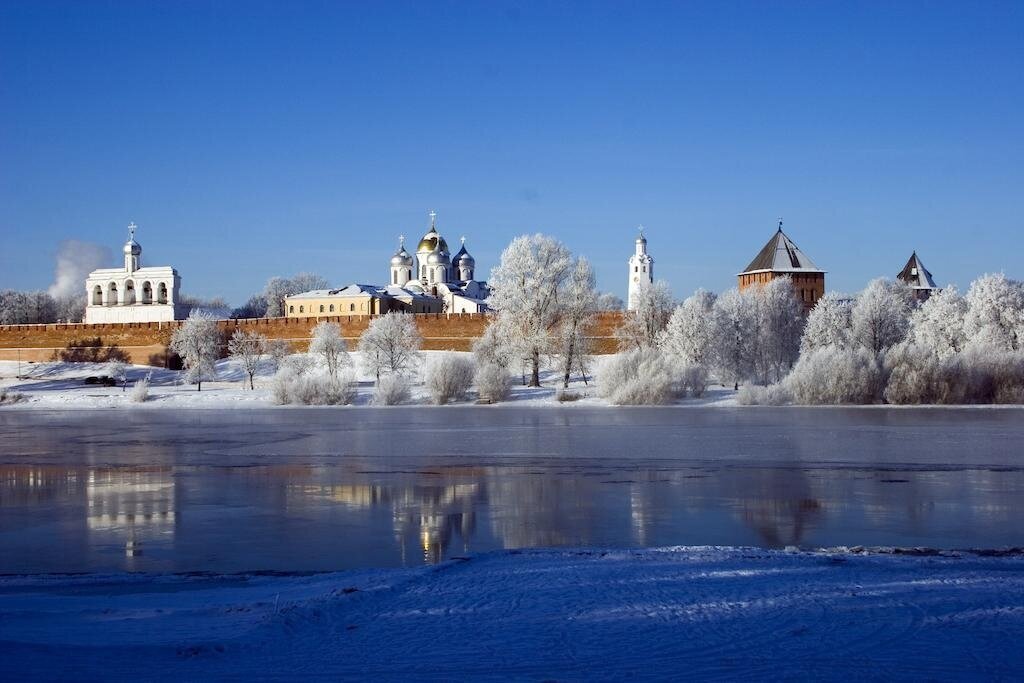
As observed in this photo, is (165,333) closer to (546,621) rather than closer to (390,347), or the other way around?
(390,347)

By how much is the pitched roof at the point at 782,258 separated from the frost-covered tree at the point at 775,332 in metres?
9.38

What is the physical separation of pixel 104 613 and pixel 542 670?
200 cm

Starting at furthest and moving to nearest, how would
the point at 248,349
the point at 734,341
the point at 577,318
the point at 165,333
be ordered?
the point at 165,333, the point at 248,349, the point at 734,341, the point at 577,318

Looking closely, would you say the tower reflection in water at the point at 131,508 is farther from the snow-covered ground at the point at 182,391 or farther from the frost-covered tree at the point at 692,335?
the frost-covered tree at the point at 692,335

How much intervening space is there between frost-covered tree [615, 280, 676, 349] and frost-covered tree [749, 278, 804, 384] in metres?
2.93

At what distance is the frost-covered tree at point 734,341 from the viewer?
2938cm

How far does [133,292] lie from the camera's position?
55.2 m

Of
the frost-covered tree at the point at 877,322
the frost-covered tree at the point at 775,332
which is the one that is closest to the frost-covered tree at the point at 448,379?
the frost-covered tree at the point at 775,332

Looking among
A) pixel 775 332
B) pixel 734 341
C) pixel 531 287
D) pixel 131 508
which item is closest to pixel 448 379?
pixel 531 287

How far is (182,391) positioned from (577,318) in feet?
37.6

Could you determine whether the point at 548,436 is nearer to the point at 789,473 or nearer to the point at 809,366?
the point at 789,473

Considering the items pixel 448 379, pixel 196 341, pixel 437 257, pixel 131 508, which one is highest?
pixel 437 257

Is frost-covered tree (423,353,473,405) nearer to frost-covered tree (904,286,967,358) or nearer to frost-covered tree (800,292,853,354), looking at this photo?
frost-covered tree (800,292,853,354)

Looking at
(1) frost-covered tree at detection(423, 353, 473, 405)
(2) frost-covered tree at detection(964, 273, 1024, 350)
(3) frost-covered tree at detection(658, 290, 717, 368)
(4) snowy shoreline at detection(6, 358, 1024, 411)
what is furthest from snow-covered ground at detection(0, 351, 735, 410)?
(2) frost-covered tree at detection(964, 273, 1024, 350)
